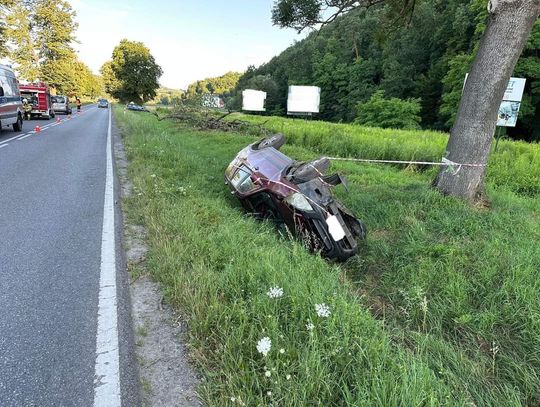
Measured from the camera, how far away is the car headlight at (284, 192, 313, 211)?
4.28 m

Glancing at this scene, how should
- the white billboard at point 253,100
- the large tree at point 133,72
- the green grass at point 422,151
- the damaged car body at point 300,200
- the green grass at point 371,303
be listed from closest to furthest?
the green grass at point 371,303
the damaged car body at point 300,200
the green grass at point 422,151
the white billboard at point 253,100
the large tree at point 133,72

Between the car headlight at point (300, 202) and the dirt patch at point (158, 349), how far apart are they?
1.84 m

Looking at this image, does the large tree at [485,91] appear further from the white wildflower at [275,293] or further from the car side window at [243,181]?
the white wildflower at [275,293]

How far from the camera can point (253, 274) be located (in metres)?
3.14

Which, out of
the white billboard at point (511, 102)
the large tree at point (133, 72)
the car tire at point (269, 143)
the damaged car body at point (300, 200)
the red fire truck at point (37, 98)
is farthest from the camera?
the large tree at point (133, 72)

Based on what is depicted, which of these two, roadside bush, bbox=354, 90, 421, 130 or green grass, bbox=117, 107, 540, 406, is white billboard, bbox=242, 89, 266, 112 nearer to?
roadside bush, bbox=354, 90, 421, 130

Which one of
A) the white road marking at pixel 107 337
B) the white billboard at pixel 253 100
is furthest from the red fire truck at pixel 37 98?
the white billboard at pixel 253 100

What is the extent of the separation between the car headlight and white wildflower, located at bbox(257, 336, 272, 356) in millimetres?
2229

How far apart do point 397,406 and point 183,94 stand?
24410 mm

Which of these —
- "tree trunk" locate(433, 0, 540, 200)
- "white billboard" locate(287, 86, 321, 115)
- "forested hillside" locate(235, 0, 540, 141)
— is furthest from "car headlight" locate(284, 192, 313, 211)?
"white billboard" locate(287, 86, 321, 115)

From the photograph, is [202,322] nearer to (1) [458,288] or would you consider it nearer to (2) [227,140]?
(1) [458,288]

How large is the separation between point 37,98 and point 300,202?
3032cm

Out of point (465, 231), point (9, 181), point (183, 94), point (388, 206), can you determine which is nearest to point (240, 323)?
point (465, 231)

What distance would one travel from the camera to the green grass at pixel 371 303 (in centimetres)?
209
